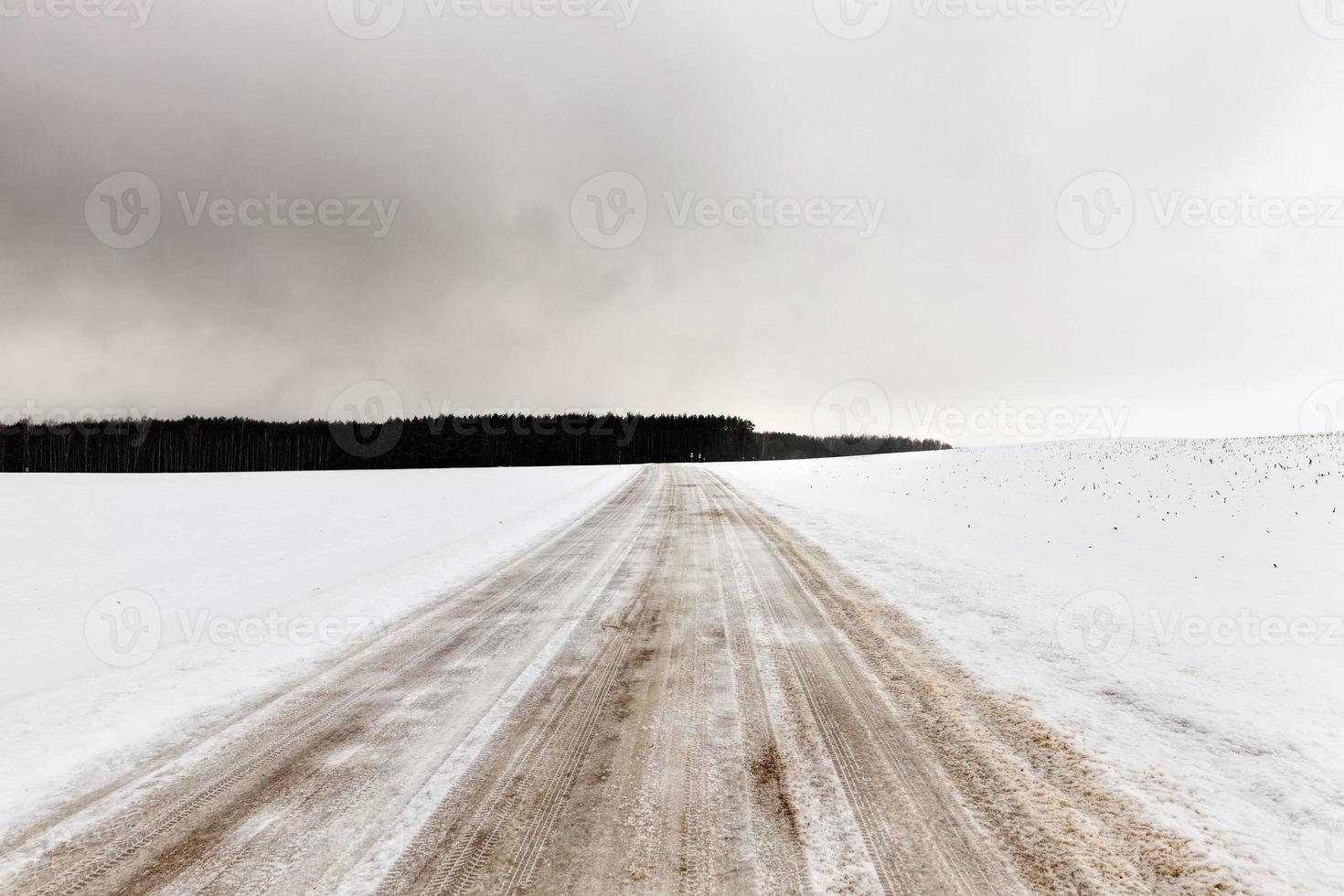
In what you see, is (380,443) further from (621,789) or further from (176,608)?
(621,789)

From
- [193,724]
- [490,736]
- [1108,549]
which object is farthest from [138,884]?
[1108,549]

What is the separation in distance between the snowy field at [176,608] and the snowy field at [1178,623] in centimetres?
552

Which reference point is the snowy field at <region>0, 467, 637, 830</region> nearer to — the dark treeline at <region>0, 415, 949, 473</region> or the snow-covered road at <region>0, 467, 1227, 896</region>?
the snow-covered road at <region>0, 467, 1227, 896</region>

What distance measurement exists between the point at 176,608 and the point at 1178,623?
10921 millimetres

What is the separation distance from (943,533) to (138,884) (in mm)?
11387

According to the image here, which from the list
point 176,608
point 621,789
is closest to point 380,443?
point 176,608

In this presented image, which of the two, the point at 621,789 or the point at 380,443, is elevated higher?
the point at 380,443

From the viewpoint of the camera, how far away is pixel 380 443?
9231 centimetres

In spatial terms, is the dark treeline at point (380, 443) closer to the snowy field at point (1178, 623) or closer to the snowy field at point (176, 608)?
the snowy field at point (176, 608)

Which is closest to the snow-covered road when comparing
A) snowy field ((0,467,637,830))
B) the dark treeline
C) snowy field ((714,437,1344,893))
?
snowy field ((714,437,1344,893))

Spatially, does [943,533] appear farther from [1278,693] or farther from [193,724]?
[193,724]

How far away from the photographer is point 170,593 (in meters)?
7.14

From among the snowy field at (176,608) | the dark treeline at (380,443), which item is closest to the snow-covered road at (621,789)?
the snowy field at (176,608)

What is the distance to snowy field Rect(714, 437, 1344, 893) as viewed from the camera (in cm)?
265
